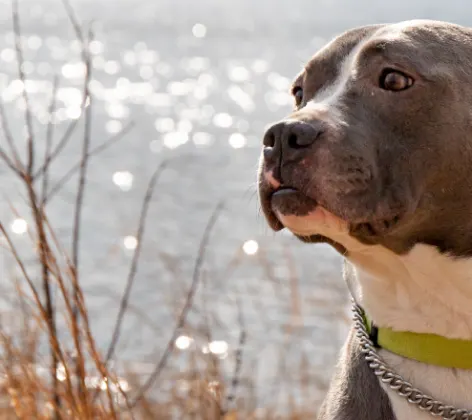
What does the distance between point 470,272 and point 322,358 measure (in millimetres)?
3991

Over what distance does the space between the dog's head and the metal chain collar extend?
0.28m

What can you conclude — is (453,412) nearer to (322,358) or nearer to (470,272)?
(470,272)

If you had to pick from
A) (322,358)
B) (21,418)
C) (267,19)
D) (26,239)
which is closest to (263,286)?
(322,358)

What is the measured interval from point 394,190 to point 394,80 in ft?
1.01

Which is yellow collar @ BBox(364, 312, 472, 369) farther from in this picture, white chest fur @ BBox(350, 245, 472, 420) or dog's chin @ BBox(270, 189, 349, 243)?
dog's chin @ BBox(270, 189, 349, 243)

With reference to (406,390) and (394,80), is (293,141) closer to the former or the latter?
(394,80)

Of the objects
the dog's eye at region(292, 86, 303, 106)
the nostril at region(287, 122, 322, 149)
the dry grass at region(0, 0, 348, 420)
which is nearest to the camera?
the nostril at region(287, 122, 322, 149)

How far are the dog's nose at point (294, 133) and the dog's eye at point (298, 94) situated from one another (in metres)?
0.50

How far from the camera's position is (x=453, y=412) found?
2658 mm

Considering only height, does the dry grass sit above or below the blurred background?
above

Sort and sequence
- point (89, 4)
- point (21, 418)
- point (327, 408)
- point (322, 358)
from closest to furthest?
point (327, 408), point (21, 418), point (322, 358), point (89, 4)

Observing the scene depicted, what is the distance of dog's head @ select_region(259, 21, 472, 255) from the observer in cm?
258

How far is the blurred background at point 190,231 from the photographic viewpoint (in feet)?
19.7

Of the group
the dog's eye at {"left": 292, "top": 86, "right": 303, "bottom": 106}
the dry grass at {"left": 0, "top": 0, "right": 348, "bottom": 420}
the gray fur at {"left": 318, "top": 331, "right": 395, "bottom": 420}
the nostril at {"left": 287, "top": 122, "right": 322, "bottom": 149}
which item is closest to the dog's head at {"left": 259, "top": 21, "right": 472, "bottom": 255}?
the nostril at {"left": 287, "top": 122, "right": 322, "bottom": 149}
